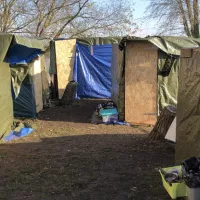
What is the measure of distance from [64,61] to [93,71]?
Answer: 1255 mm

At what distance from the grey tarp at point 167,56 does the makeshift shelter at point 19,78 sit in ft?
7.63

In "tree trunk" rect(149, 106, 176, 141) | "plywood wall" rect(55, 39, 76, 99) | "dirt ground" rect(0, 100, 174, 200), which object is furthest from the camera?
"plywood wall" rect(55, 39, 76, 99)

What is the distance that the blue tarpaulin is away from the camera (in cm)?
1291

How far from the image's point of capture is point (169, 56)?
816 centimetres

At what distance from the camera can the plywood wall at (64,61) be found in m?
12.6

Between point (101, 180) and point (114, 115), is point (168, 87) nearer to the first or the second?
point (114, 115)

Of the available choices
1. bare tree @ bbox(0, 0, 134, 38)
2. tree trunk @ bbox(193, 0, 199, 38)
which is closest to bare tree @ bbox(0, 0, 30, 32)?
bare tree @ bbox(0, 0, 134, 38)

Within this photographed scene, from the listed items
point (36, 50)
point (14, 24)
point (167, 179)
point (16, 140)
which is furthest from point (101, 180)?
point (14, 24)

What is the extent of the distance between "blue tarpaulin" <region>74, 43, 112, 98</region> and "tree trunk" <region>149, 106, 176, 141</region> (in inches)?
282

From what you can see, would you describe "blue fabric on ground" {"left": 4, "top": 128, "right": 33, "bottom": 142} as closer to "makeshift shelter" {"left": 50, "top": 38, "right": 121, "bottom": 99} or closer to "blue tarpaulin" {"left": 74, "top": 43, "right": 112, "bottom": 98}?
"makeshift shelter" {"left": 50, "top": 38, "right": 121, "bottom": 99}

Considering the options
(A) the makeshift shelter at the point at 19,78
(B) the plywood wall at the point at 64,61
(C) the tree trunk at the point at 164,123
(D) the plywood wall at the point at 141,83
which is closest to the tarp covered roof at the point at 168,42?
(D) the plywood wall at the point at 141,83

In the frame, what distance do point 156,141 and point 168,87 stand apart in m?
2.64

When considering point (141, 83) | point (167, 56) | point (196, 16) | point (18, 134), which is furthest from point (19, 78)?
point (196, 16)

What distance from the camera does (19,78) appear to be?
8.00m
